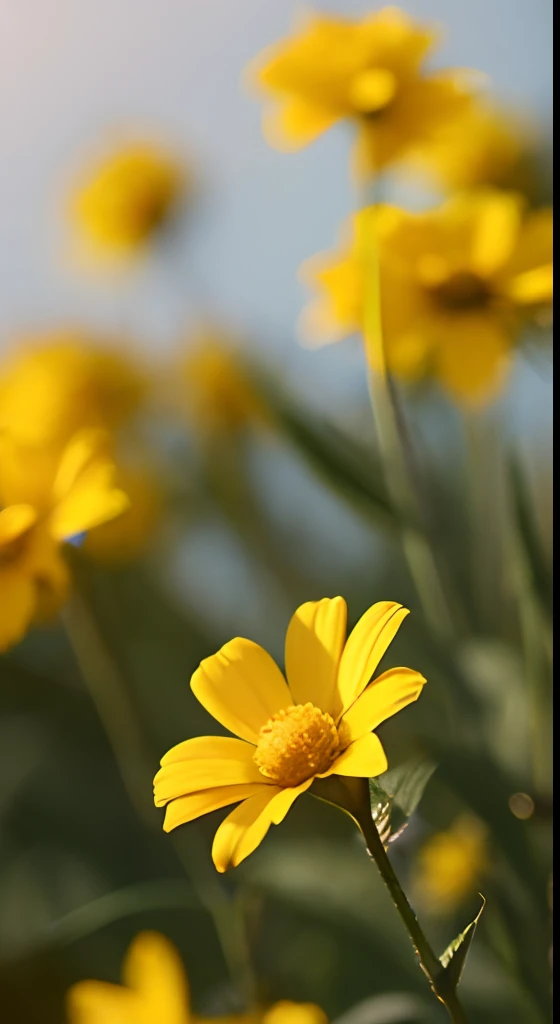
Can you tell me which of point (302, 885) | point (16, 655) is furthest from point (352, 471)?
point (16, 655)

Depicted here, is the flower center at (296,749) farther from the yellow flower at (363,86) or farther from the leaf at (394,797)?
the yellow flower at (363,86)

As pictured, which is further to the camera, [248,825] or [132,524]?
[132,524]

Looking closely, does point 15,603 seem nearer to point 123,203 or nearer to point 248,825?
point 248,825

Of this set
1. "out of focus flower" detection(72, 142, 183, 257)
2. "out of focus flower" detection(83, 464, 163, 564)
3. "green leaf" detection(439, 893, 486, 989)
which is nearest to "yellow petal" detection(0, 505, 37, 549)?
"green leaf" detection(439, 893, 486, 989)

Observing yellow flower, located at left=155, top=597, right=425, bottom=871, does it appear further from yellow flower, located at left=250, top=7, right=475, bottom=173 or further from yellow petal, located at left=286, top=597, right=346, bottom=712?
yellow flower, located at left=250, top=7, right=475, bottom=173

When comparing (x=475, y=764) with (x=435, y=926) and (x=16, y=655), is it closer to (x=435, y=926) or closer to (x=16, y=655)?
(x=435, y=926)

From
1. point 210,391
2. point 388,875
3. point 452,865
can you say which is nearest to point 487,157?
point 210,391

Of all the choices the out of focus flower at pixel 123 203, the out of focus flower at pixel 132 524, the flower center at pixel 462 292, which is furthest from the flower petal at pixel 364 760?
the out of focus flower at pixel 123 203
